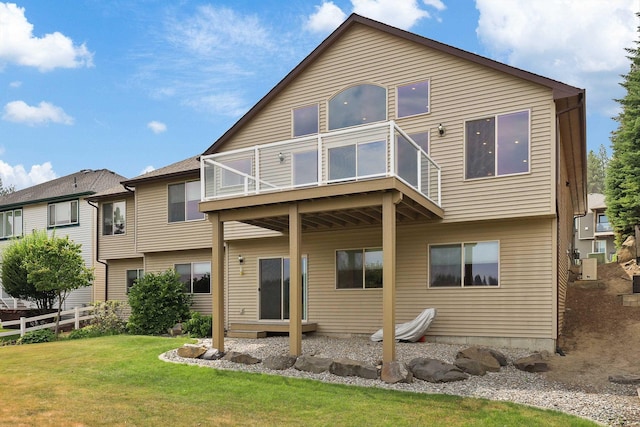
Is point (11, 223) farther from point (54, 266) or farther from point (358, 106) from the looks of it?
point (358, 106)

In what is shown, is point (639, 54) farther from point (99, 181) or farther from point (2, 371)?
point (2, 371)

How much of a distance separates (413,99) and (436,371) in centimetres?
707

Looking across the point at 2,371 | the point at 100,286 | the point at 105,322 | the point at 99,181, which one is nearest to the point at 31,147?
the point at 99,181

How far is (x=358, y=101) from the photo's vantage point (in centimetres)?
1391

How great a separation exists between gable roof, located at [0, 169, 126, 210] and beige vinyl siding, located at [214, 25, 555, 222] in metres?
14.2

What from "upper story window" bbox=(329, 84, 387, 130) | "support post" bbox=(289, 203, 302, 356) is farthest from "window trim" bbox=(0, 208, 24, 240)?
"support post" bbox=(289, 203, 302, 356)

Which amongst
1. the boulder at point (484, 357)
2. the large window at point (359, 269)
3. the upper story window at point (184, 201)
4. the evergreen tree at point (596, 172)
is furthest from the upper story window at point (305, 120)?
the evergreen tree at point (596, 172)

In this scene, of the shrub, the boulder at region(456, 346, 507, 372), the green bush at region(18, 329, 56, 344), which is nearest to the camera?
the boulder at region(456, 346, 507, 372)

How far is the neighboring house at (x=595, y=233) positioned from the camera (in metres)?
44.8

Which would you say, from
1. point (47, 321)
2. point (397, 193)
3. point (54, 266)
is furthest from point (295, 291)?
point (47, 321)

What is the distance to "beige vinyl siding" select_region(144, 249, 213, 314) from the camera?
58.6ft

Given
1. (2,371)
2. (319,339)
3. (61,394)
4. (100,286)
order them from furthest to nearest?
(100,286) < (319,339) < (2,371) < (61,394)

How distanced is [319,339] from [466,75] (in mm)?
7532

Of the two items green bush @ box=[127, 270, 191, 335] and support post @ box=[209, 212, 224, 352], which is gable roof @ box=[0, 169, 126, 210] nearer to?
green bush @ box=[127, 270, 191, 335]
